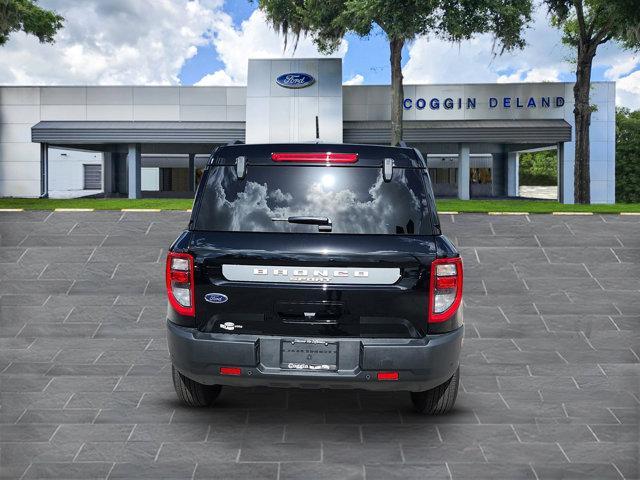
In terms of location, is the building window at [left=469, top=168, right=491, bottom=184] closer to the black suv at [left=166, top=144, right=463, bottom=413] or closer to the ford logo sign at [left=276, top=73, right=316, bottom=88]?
the ford logo sign at [left=276, top=73, right=316, bottom=88]

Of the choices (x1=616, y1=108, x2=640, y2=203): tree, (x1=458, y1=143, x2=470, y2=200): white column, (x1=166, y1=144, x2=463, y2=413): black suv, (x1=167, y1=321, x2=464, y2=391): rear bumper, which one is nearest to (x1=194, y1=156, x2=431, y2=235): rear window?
(x1=166, y1=144, x2=463, y2=413): black suv

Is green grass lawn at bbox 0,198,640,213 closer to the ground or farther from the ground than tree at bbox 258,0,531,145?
closer to the ground

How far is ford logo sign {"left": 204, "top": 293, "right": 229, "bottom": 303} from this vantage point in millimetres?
5117

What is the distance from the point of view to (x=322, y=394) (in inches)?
263

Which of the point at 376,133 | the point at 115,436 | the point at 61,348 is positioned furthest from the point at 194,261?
the point at 376,133

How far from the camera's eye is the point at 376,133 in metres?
38.1

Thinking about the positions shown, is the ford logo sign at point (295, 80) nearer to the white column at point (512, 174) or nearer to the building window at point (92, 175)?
the white column at point (512, 174)

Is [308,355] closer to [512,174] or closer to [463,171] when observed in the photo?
[463,171]

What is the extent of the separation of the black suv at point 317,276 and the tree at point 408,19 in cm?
2239

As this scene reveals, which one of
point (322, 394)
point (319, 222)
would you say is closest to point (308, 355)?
point (319, 222)

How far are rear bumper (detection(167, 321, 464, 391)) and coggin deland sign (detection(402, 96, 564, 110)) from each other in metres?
34.6

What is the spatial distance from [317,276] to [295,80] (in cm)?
3038

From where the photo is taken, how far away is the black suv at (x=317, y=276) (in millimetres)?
5043

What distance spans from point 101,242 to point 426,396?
895 centimetres
